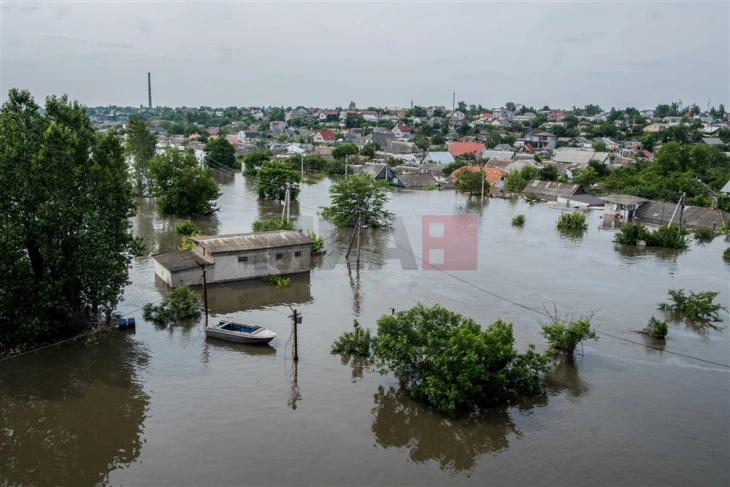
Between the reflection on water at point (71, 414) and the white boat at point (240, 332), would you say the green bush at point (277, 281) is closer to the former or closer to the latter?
the white boat at point (240, 332)

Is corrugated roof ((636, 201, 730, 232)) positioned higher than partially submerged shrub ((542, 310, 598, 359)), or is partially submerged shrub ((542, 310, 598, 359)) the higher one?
corrugated roof ((636, 201, 730, 232))

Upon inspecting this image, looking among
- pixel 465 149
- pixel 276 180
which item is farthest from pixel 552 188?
pixel 465 149

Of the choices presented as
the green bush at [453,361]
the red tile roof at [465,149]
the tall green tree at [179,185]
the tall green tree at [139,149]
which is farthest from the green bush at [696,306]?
the red tile roof at [465,149]

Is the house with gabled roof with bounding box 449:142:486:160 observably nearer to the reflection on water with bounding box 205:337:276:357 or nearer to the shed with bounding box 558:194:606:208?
the shed with bounding box 558:194:606:208

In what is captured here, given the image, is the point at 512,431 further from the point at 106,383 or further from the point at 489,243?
the point at 489,243

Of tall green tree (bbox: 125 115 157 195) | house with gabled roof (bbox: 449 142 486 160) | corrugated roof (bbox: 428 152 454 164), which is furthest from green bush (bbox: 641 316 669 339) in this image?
house with gabled roof (bbox: 449 142 486 160)

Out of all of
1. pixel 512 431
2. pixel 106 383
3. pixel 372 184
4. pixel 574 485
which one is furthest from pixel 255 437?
pixel 372 184
